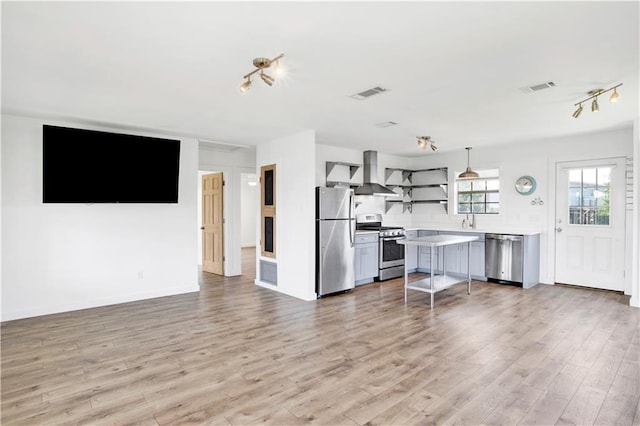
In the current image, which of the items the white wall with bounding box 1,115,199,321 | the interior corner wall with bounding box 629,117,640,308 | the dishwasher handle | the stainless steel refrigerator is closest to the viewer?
the white wall with bounding box 1,115,199,321

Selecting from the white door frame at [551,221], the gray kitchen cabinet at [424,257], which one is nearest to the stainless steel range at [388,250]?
the gray kitchen cabinet at [424,257]

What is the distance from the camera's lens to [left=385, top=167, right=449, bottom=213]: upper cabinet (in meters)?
7.46

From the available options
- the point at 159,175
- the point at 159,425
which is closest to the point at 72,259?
the point at 159,175

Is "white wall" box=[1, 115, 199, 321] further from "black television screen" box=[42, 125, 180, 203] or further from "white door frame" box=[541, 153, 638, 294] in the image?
"white door frame" box=[541, 153, 638, 294]

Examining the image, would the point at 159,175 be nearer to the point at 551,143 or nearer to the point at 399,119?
the point at 399,119

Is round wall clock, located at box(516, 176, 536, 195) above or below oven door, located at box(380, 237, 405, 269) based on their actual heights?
above

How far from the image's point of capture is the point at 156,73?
9.70ft

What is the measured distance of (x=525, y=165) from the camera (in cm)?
629

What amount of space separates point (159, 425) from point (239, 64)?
2.57m

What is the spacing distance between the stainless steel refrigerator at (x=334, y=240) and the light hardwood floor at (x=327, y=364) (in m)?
0.56

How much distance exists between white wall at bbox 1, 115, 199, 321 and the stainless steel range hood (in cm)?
309

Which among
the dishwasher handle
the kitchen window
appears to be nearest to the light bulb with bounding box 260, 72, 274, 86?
the dishwasher handle

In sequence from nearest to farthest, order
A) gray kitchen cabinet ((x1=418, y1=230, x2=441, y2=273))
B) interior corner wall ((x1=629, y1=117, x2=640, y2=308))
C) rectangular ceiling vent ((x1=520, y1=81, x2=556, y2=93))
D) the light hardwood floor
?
1. the light hardwood floor
2. rectangular ceiling vent ((x1=520, y1=81, x2=556, y2=93))
3. interior corner wall ((x1=629, y1=117, x2=640, y2=308))
4. gray kitchen cabinet ((x1=418, y1=230, x2=441, y2=273))

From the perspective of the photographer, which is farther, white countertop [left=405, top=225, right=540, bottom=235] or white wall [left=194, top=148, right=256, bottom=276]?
white wall [left=194, top=148, right=256, bottom=276]
